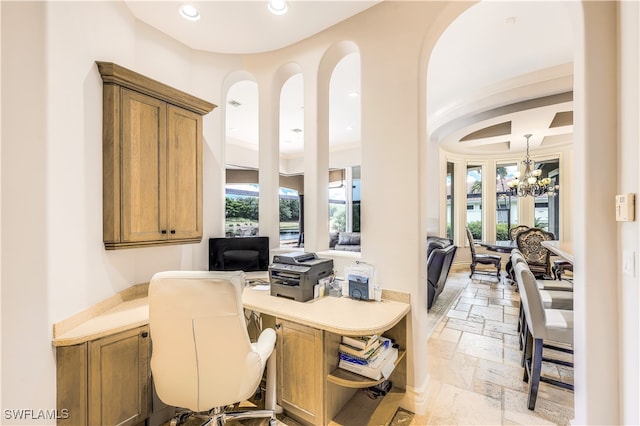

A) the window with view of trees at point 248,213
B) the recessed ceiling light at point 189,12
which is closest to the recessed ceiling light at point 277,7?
the recessed ceiling light at point 189,12

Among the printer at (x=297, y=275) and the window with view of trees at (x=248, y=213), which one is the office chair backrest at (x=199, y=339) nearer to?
the printer at (x=297, y=275)

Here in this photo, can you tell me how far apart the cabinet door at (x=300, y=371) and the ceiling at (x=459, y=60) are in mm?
2475

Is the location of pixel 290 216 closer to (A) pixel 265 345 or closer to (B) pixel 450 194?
(B) pixel 450 194

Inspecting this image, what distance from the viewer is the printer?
2.04 m

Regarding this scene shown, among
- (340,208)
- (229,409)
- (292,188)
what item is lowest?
(229,409)

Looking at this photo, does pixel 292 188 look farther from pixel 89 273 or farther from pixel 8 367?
pixel 8 367

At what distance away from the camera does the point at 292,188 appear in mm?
7879

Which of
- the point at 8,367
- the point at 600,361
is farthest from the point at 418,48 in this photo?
the point at 8,367

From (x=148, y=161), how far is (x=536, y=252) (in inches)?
234

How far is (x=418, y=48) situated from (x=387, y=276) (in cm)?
173

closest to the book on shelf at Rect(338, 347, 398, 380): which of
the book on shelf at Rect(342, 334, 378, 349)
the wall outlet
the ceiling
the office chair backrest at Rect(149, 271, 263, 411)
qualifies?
the book on shelf at Rect(342, 334, 378, 349)

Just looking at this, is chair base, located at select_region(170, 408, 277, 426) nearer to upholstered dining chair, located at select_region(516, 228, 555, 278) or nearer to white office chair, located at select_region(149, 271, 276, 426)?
white office chair, located at select_region(149, 271, 276, 426)

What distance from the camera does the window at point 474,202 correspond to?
7242 millimetres

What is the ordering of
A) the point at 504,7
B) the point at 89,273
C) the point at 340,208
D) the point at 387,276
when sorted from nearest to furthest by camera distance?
1. the point at 89,273
2. the point at 387,276
3. the point at 504,7
4. the point at 340,208
